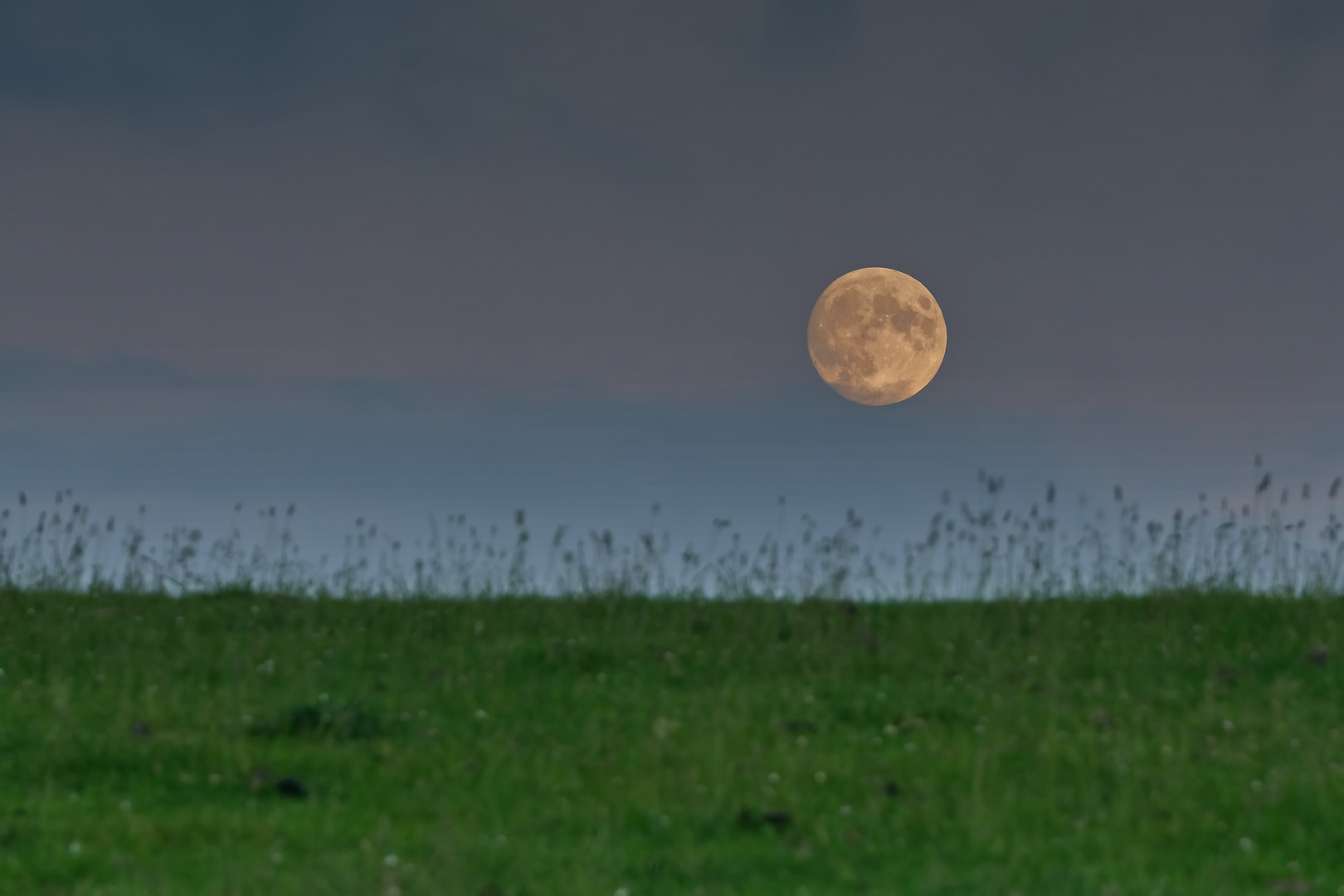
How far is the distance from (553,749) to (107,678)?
5.89 m

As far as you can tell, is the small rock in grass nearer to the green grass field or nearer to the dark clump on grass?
the green grass field

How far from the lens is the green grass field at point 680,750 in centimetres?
816

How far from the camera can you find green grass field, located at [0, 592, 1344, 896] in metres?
8.16

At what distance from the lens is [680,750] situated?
1041 cm

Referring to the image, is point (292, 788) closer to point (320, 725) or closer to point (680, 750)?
point (320, 725)

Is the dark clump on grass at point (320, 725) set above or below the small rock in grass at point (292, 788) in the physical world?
above

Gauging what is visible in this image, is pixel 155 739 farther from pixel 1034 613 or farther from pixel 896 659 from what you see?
pixel 1034 613

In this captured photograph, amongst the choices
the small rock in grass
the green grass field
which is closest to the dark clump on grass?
the green grass field

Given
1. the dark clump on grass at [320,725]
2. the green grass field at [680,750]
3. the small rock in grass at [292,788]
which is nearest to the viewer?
the green grass field at [680,750]

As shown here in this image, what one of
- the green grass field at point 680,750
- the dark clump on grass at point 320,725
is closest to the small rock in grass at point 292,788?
the green grass field at point 680,750

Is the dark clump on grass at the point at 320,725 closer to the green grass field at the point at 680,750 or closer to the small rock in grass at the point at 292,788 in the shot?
the green grass field at the point at 680,750

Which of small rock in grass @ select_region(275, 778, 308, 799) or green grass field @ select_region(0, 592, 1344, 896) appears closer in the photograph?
green grass field @ select_region(0, 592, 1344, 896)

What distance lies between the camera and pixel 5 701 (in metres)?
12.6

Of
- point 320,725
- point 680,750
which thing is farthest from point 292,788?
point 680,750
